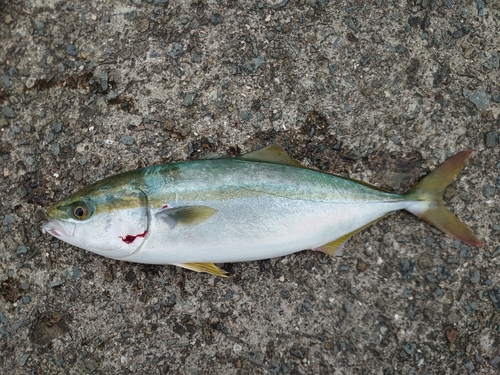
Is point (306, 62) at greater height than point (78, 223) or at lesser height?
greater

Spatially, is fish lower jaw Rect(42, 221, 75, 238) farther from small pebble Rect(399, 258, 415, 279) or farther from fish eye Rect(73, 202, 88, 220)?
small pebble Rect(399, 258, 415, 279)

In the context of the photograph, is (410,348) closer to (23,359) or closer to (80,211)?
(80,211)

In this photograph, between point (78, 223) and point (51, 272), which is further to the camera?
point (51, 272)

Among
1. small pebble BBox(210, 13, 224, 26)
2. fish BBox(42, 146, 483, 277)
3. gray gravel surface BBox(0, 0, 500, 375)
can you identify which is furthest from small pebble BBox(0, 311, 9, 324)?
small pebble BBox(210, 13, 224, 26)

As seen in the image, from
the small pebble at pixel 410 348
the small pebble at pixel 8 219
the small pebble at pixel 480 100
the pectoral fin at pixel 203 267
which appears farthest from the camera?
the small pebble at pixel 8 219

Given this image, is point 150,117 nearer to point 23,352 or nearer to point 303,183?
point 303,183

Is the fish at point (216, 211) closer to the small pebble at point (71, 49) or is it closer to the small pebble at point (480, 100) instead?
the small pebble at point (480, 100)

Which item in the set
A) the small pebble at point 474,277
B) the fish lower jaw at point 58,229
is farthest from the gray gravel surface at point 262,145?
the fish lower jaw at point 58,229

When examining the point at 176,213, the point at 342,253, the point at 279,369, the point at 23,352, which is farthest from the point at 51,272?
the point at 342,253
